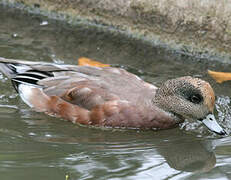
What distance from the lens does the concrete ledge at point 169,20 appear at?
19.8 feet

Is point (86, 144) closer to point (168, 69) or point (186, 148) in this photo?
point (186, 148)

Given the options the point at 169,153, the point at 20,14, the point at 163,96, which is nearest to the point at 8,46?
the point at 20,14

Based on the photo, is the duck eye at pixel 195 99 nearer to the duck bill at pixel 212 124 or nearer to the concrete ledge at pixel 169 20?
the duck bill at pixel 212 124

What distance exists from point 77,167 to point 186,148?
1045mm

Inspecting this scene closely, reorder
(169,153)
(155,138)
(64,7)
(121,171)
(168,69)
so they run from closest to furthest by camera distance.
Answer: (121,171)
(169,153)
(155,138)
(168,69)
(64,7)

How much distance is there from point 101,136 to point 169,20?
2165mm

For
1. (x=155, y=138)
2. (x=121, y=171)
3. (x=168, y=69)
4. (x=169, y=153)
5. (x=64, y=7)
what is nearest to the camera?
(x=121, y=171)

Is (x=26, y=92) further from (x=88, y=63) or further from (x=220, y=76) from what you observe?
(x=220, y=76)

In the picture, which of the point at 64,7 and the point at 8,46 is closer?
the point at 8,46

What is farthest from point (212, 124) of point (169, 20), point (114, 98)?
point (169, 20)

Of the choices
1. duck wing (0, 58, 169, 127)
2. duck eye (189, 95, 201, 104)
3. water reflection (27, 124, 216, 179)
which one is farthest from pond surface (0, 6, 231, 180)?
duck eye (189, 95, 201, 104)

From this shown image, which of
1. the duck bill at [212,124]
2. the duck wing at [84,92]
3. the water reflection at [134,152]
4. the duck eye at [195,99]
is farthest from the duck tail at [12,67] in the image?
the duck bill at [212,124]

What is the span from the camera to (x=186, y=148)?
177 inches

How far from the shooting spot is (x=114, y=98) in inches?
189
